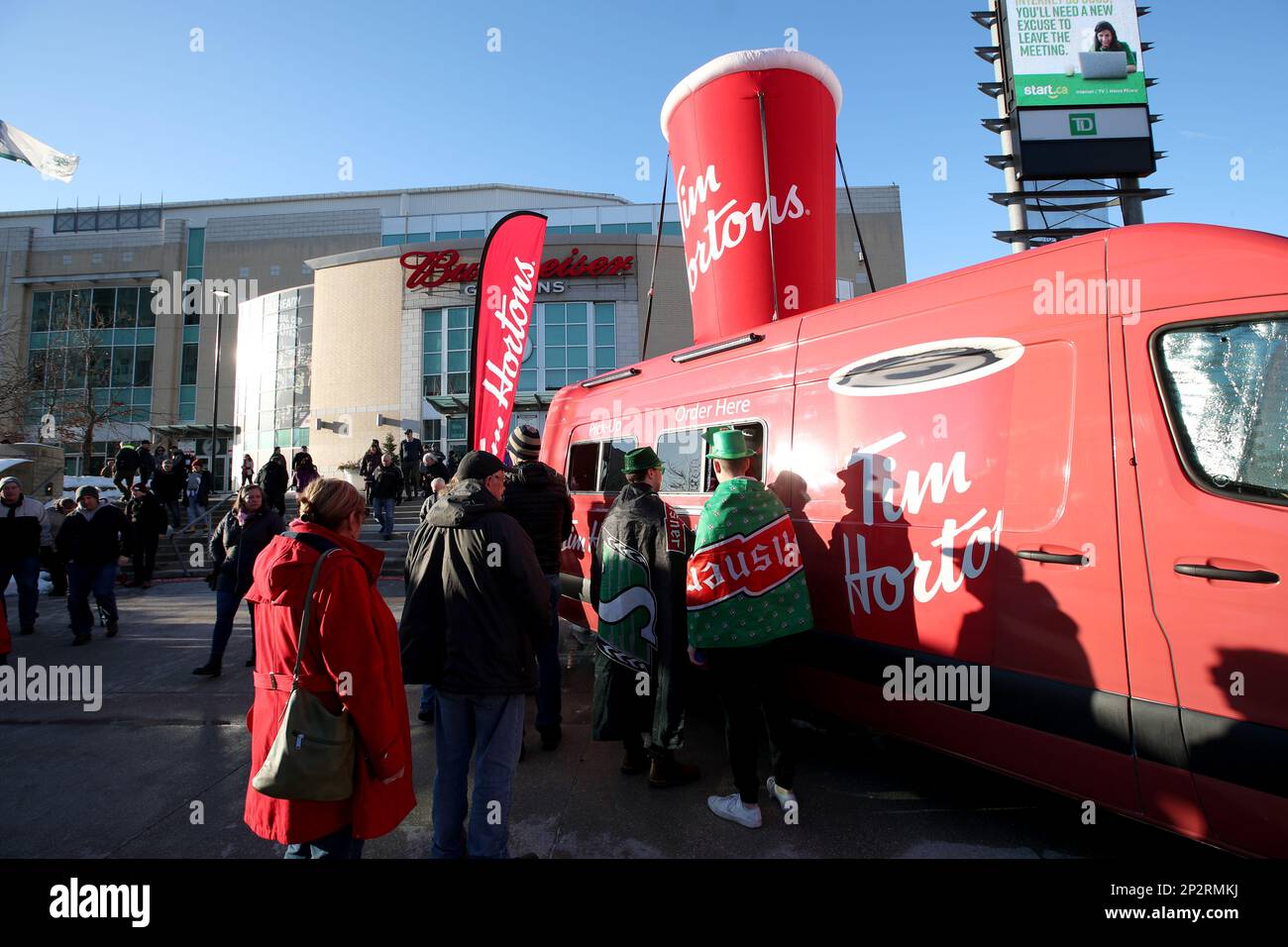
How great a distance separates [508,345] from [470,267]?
19.1 metres

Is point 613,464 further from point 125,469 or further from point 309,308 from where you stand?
point 309,308

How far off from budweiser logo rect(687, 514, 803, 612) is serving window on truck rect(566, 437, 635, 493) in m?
2.02

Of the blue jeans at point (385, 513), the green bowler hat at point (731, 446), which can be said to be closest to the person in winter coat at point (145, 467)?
the blue jeans at point (385, 513)

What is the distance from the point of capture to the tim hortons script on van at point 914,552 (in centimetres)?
265

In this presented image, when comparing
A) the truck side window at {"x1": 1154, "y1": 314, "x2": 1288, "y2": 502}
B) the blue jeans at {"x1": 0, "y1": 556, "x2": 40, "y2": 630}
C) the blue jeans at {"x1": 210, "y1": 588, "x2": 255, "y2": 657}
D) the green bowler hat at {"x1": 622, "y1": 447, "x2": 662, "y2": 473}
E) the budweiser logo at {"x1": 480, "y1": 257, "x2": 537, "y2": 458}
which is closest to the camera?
the truck side window at {"x1": 1154, "y1": 314, "x2": 1288, "y2": 502}

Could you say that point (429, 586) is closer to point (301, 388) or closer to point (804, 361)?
point (804, 361)

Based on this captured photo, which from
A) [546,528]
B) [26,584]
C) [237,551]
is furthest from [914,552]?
[26,584]

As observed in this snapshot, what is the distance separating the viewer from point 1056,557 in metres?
2.38

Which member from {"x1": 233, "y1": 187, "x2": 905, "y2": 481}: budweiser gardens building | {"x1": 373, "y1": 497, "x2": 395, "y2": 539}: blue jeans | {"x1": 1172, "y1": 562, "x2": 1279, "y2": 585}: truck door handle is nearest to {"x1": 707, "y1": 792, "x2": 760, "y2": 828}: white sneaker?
{"x1": 1172, "y1": 562, "x2": 1279, "y2": 585}: truck door handle

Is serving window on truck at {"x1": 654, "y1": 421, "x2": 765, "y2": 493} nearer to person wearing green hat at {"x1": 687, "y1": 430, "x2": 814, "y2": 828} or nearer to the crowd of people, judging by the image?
the crowd of people

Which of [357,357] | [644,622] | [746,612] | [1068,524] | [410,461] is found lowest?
[644,622]

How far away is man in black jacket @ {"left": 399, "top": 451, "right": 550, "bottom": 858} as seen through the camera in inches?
94.0
